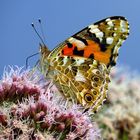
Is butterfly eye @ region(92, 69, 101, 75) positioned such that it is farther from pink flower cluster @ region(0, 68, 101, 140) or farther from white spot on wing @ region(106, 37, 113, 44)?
pink flower cluster @ region(0, 68, 101, 140)

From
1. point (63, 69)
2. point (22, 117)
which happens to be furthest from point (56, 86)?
point (22, 117)

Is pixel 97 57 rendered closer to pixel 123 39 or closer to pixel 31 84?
pixel 123 39

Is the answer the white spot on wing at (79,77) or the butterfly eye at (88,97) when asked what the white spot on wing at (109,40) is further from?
the butterfly eye at (88,97)

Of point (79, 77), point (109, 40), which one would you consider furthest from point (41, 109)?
point (109, 40)

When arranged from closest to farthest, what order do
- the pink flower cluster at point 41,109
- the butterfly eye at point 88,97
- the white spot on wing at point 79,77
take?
the pink flower cluster at point 41,109 → the butterfly eye at point 88,97 → the white spot on wing at point 79,77

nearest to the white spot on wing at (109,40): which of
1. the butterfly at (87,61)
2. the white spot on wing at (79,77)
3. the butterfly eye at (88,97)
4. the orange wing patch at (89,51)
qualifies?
the butterfly at (87,61)

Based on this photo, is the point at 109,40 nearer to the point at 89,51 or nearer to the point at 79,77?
the point at 89,51

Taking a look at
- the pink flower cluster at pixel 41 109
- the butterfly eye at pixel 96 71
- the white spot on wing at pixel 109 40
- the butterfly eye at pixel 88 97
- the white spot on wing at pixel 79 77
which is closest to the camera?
the pink flower cluster at pixel 41 109

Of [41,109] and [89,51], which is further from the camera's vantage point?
[89,51]
